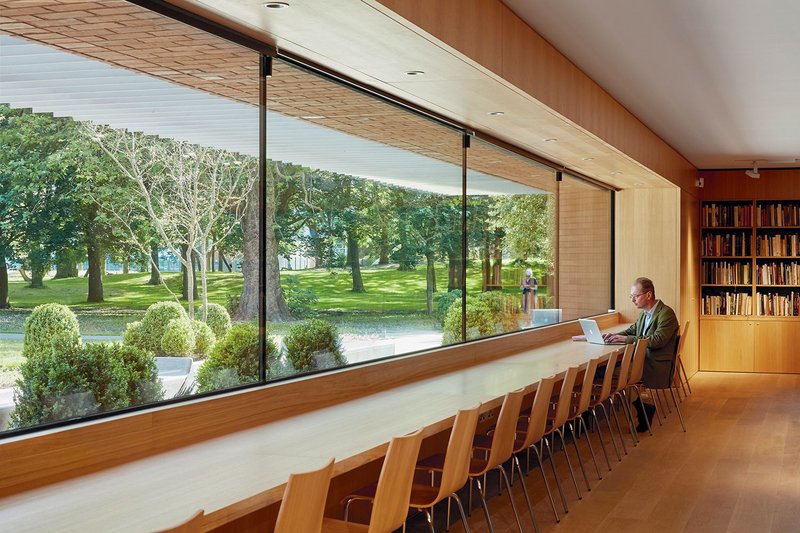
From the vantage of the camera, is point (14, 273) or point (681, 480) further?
point (681, 480)

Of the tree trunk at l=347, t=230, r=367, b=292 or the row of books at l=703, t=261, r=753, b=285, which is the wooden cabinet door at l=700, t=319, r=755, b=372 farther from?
the tree trunk at l=347, t=230, r=367, b=292

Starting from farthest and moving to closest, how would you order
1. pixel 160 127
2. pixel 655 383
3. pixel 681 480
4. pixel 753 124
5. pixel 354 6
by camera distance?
pixel 753 124, pixel 655 383, pixel 681 480, pixel 160 127, pixel 354 6

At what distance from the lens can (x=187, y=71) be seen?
14.1 ft

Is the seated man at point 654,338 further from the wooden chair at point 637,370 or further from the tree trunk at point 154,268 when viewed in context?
the tree trunk at point 154,268

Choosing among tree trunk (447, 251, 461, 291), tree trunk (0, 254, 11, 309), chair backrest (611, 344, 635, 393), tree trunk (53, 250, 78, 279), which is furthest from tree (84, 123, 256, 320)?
chair backrest (611, 344, 635, 393)

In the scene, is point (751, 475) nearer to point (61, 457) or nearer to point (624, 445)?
point (624, 445)

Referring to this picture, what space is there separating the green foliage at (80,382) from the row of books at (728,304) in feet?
37.8

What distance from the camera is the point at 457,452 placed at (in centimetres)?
423

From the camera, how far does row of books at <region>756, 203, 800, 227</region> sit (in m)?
13.8

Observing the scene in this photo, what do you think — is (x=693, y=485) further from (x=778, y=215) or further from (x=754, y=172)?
(x=778, y=215)

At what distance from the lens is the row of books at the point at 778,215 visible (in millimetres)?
13766

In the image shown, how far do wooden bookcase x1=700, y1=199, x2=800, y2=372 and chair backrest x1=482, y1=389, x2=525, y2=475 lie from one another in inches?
383

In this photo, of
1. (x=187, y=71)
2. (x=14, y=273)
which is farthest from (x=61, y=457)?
(x=187, y=71)

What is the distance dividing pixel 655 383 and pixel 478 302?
215 centimetres
